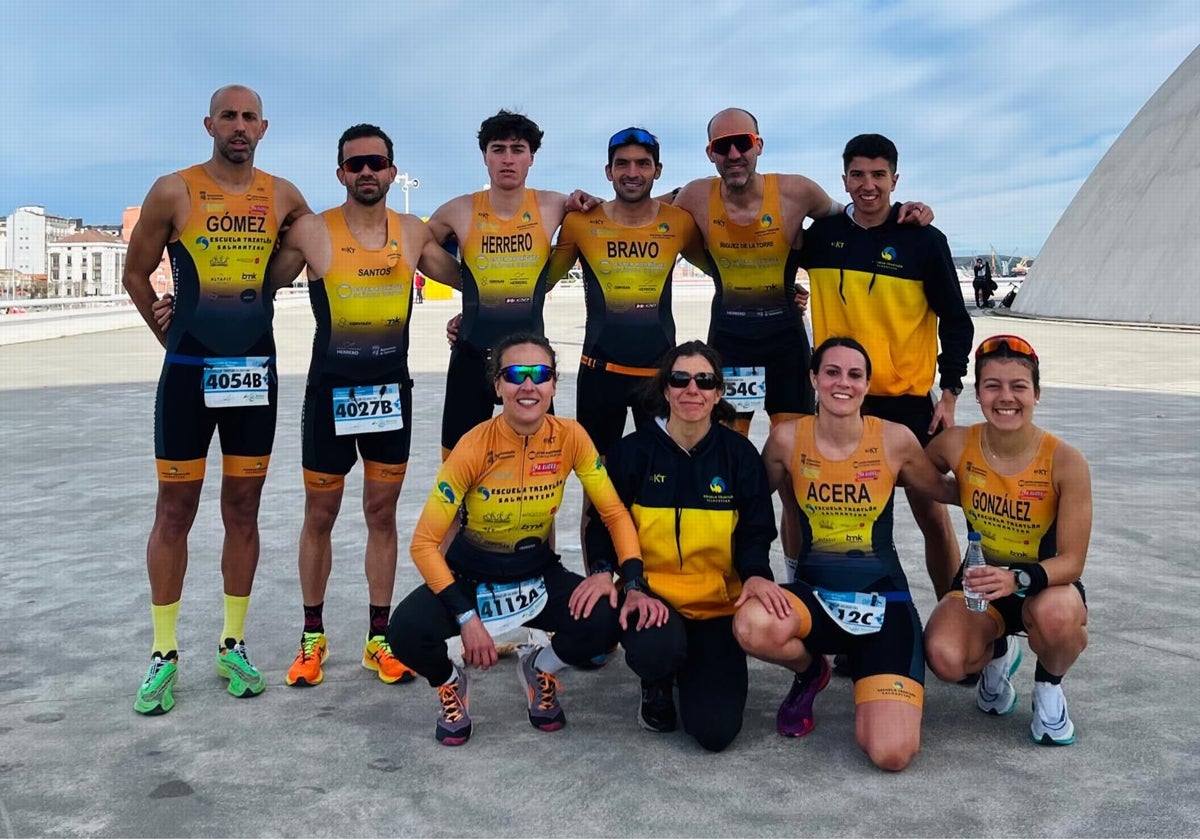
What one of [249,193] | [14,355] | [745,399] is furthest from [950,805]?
[14,355]

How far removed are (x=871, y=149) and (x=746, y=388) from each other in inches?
46.0

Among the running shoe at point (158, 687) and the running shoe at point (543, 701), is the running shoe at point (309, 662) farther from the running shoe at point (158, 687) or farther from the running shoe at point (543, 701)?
the running shoe at point (543, 701)

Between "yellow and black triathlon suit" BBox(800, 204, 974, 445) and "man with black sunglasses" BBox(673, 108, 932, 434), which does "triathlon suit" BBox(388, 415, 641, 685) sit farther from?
"yellow and black triathlon suit" BBox(800, 204, 974, 445)

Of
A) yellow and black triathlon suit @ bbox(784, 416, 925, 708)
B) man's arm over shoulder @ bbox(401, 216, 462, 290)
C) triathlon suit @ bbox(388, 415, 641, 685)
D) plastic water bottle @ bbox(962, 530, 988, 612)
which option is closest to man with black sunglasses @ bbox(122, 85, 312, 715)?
man's arm over shoulder @ bbox(401, 216, 462, 290)

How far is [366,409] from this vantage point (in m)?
4.14

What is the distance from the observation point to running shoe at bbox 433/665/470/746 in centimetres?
338

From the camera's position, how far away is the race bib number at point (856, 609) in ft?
11.6

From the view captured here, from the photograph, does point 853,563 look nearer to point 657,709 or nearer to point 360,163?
point 657,709

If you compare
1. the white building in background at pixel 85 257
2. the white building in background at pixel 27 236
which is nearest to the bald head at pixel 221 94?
the white building in background at pixel 27 236

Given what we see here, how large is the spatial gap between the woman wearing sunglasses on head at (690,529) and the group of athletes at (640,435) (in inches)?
0.4

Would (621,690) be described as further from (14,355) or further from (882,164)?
(14,355)

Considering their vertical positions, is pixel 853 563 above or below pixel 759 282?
below

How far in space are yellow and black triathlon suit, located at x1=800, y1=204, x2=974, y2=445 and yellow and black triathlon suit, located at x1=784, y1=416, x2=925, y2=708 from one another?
2.10 feet

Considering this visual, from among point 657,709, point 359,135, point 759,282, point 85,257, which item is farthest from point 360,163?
point 85,257
